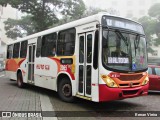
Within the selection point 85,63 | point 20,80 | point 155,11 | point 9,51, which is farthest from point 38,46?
point 155,11

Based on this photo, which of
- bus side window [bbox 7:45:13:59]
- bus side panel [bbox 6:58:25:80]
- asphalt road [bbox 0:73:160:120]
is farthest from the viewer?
bus side window [bbox 7:45:13:59]

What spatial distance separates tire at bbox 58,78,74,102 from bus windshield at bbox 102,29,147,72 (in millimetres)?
2206

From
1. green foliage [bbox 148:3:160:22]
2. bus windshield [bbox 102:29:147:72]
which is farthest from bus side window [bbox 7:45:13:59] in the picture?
green foliage [bbox 148:3:160:22]

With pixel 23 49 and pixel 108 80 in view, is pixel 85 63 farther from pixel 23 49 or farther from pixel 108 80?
pixel 23 49

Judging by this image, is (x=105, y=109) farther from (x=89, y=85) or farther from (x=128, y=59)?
(x=128, y=59)

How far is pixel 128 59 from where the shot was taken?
8.13m

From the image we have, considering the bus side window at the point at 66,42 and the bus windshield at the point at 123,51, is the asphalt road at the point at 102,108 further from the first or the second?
the bus side window at the point at 66,42

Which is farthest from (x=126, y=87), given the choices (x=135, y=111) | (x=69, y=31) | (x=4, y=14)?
(x=4, y=14)

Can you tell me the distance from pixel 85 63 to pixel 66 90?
1710 mm

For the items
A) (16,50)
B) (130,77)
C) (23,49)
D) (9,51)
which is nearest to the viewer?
(130,77)

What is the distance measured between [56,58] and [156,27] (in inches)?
1406

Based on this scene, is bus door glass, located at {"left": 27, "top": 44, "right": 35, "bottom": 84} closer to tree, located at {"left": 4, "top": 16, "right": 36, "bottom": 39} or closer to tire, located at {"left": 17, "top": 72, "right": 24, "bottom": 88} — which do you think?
tire, located at {"left": 17, "top": 72, "right": 24, "bottom": 88}

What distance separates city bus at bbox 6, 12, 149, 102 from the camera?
25.0 feet

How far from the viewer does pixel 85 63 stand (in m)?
8.30
